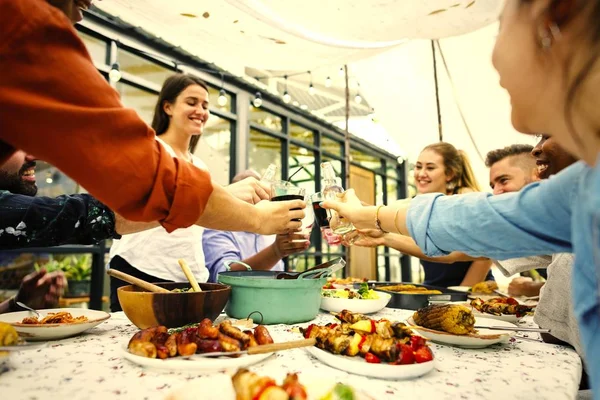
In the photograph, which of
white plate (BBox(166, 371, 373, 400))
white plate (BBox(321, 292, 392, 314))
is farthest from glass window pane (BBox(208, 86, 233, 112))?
white plate (BBox(166, 371, 373, 400))

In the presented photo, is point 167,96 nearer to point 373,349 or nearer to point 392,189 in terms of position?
point 373,349

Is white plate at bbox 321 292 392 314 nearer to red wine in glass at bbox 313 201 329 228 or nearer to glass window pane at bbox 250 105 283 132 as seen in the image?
red wine in glass at bbox 313 201 329 228

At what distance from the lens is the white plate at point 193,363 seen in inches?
32.7

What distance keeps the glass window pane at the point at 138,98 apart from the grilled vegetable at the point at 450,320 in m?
4.44

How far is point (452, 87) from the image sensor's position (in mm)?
4246

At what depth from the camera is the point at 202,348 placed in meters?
0.91

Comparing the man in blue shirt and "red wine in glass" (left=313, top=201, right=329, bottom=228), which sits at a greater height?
"red wine in glass" (left=313, top=201, right=329, bottom=228)

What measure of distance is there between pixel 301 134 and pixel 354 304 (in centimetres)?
643

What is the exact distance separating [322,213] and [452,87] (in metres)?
3.47

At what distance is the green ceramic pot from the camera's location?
1257 millimetres

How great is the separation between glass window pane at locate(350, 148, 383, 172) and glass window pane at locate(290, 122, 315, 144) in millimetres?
1832

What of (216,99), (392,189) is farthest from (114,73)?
(392,189)

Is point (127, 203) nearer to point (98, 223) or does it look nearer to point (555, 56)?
point (98, 223)

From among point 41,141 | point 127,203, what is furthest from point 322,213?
point 41,141
